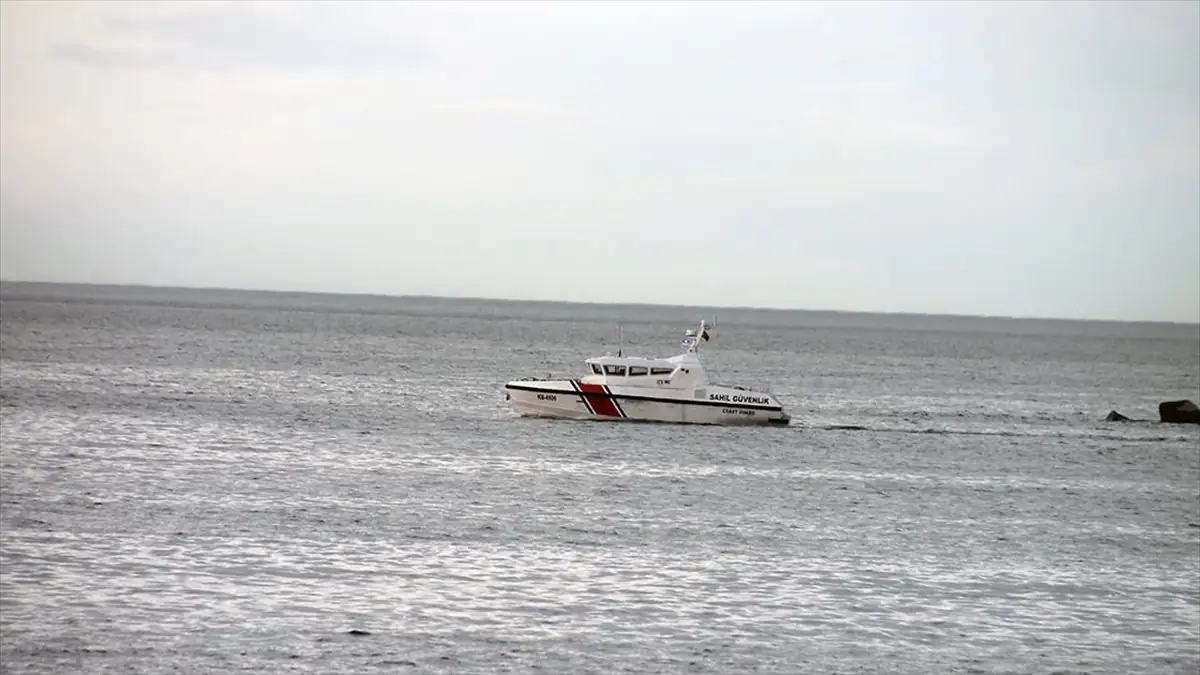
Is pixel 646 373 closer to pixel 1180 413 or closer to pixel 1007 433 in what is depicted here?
A: pixel 1007 433

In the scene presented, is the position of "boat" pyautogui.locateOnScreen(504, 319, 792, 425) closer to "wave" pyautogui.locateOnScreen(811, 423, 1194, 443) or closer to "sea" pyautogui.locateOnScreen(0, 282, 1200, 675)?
"sea" pyautogui.locateOnScreen(0, 282, 1200, 675)

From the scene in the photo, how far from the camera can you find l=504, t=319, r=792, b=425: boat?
57.4 m

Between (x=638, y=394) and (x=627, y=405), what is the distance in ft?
1.94

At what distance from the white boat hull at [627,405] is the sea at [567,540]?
2.75ft

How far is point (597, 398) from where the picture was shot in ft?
188

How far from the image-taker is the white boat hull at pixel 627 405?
57.4 metres

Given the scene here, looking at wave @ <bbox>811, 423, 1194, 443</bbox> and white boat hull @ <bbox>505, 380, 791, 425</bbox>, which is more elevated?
white boat hull @ <bbox>505, 380, 791, 425</bbox>

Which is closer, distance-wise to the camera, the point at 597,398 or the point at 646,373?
the point at 597,398

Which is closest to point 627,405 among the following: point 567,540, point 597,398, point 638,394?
point 638,394

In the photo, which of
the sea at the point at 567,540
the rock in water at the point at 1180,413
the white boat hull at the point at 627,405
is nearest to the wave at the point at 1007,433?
the sea at the point at 567,540

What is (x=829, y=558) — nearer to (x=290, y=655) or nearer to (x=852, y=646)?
(x=852, y=646)

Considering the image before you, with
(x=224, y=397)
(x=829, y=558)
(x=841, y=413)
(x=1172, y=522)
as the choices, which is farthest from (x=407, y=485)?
(x=841, y=413)

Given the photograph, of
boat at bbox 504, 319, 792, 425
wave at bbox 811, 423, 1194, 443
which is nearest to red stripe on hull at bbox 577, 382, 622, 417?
boat at bbox 504, 319, 792, 425

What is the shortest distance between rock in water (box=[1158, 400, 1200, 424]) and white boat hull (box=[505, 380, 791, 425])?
28220 millimetres
